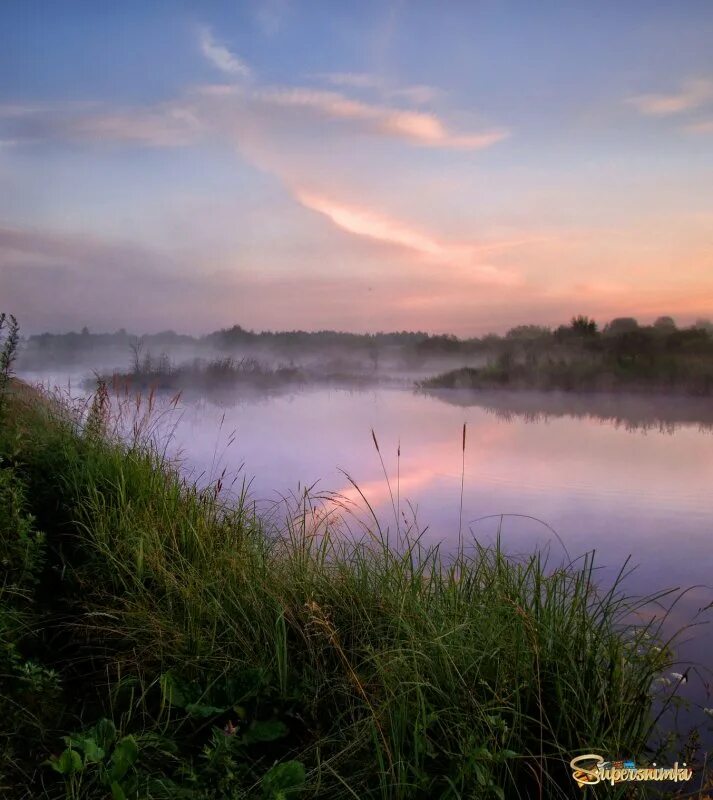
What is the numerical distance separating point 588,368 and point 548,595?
1658 centimetres

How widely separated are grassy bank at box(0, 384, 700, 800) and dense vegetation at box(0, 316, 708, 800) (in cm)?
1

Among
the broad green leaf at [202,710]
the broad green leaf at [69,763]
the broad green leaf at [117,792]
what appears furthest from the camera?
the broad green leaf at [202,710]

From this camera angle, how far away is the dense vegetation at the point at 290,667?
2227 millimetres

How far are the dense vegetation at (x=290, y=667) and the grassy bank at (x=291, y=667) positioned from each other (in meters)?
0.01

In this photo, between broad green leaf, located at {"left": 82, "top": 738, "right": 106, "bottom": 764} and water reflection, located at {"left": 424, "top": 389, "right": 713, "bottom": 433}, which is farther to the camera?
water reflection, located at {"left": 424, "top": 389, "right": 713, "bottom": 433}

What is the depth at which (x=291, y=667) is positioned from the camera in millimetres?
2990

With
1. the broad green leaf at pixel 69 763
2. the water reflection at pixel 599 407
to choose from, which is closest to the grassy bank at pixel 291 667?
the broad green leaf at pixel 69 763

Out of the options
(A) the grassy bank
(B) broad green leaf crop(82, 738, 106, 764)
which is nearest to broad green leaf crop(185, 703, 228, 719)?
(A) the grassy bank

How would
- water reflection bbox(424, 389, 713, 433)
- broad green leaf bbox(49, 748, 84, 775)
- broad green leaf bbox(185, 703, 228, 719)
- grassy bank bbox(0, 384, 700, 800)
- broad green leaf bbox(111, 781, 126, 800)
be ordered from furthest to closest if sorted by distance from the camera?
water reflection bbox(424, 389, 713, 433) < broad green leaf bbox(185, 703, 228, 719) < grassy bank bbox(0, 384, 700, 800) < broad green leaf bbox(49, 748, 84, 775) < broad green leaf bbox(111, 781, 126, 800)

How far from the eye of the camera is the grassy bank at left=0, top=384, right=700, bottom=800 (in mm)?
2227

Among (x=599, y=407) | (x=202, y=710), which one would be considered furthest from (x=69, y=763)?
(x=599, y=407)

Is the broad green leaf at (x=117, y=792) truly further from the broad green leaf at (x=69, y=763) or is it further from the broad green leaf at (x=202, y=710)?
the broad green leaf at (x=202, y=710)

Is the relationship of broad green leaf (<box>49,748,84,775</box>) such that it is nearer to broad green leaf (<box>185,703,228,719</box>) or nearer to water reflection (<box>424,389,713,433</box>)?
broad green leaf (<box>185,703,228,719</box>)

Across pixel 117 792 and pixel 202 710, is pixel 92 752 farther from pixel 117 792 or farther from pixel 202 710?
pixel 202 710
